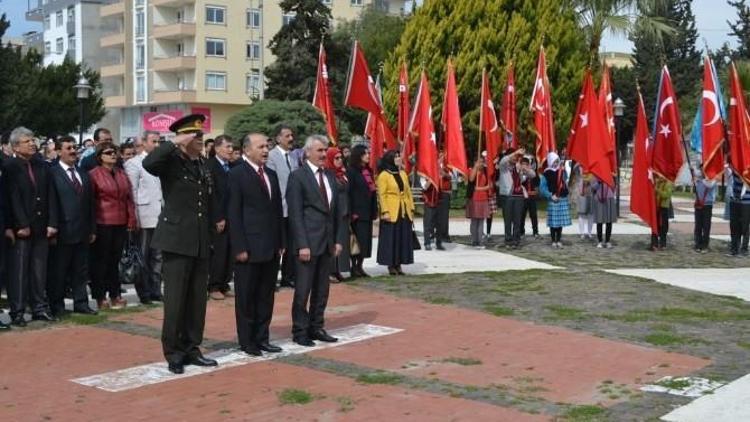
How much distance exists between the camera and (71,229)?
10.6 metres

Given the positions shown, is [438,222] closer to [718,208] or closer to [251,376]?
[251,376]

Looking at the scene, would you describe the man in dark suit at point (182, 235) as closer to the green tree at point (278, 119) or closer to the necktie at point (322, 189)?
the necktie at point (322, 189)

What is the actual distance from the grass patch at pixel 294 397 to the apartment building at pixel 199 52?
61.4m

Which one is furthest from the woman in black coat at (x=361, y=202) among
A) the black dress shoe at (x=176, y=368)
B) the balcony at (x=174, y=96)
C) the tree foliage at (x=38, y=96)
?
the balcony at (x=174, y=96)

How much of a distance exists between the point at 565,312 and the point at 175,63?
6226 cm

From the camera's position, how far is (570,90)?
3484 cm

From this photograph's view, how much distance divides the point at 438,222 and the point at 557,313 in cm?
791

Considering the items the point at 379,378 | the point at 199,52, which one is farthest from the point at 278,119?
the point at 199,52

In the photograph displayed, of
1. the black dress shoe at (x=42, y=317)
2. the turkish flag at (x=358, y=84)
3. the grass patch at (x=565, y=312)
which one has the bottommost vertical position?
the grass patch at (x=565, y=312)

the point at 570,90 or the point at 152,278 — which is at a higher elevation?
the point at 570,90

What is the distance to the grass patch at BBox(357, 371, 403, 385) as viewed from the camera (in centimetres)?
788

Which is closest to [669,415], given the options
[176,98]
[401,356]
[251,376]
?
[401,356]

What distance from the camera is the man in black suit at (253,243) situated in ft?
28.8

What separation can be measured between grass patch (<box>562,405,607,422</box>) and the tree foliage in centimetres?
3820
